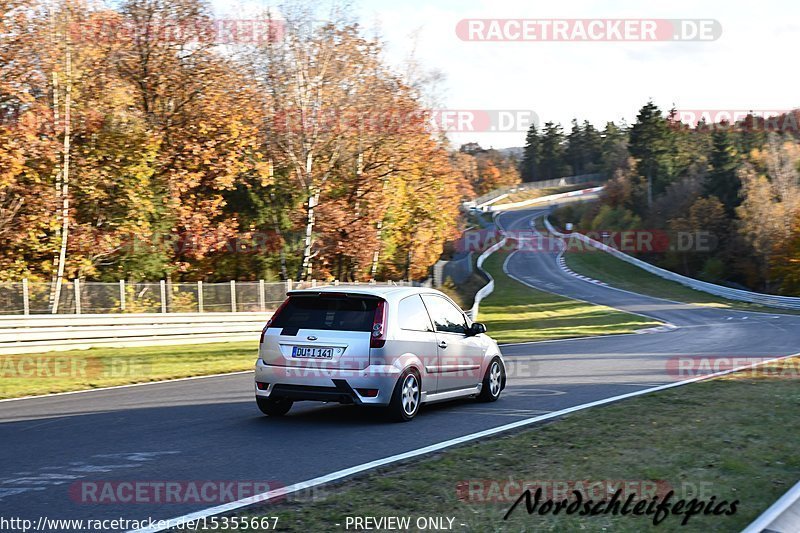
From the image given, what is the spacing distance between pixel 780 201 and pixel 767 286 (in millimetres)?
9656

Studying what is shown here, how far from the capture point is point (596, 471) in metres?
7.66

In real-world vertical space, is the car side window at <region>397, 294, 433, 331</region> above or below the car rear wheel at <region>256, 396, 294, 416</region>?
above

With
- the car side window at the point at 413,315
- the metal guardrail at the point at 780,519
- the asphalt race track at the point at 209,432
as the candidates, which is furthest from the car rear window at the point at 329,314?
the metal guardrail at the point at 780,519

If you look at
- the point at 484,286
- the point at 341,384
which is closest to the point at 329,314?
the point at 341,384

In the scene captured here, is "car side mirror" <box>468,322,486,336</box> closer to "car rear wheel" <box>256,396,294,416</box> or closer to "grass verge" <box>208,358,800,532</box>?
"grass verge" <box>208,358,800,532</box>

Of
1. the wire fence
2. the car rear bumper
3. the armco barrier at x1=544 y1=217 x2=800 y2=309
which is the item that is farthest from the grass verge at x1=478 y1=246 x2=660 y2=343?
the car rear bumper

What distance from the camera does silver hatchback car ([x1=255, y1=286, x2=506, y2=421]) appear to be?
34.3 feet

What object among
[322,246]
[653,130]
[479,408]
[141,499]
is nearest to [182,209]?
[322,246]

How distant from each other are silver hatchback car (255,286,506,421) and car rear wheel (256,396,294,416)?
1cm

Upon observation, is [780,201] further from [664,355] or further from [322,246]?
[664,355]

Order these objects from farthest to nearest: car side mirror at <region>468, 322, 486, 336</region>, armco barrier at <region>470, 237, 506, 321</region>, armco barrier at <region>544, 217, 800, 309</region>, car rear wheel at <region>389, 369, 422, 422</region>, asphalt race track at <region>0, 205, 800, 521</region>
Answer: armco barrier at <region>544, 217, 800, 309</region>, armco barrier at <region>470, 237, 506, 321</region>, car side mirror at <region>468, 322, 486, 336</region>, car rear wheel at <region>389, 369, 422, 422</region>, asphalt race track at <region>0, 205, 800, 521</region>

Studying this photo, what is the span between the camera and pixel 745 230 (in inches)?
2692

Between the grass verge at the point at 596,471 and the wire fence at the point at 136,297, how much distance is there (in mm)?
14045

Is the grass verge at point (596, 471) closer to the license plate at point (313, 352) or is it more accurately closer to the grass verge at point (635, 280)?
the license plate at point (313, 352)
